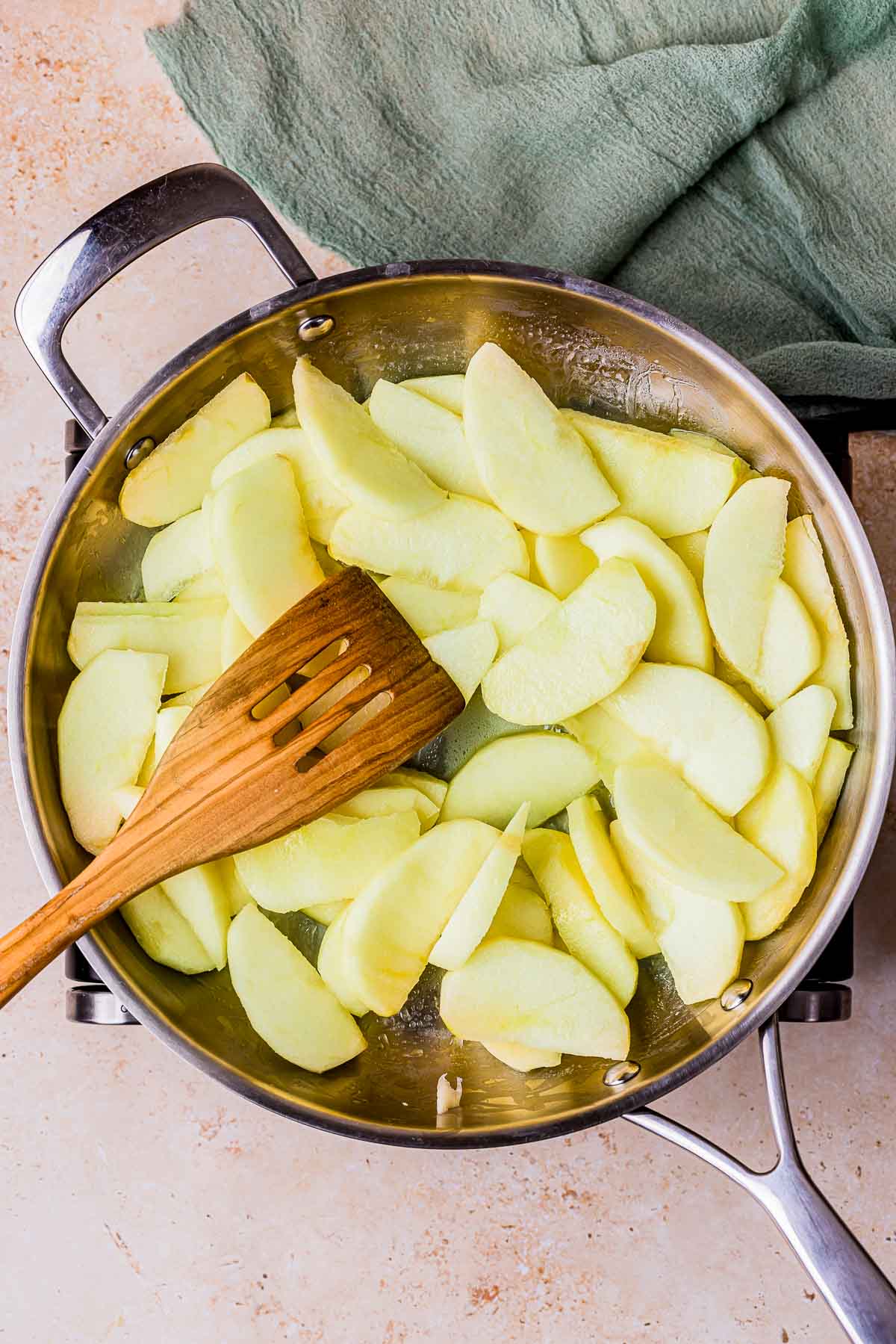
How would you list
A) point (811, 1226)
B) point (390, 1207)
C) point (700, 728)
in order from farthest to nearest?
point (390, 1207), point (700, 728), point (811, 1226)

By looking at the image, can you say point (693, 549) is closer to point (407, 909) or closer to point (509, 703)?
point (509, 703)

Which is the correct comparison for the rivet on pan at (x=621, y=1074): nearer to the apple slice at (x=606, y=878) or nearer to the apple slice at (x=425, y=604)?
the apple slice at (x=606, y=878)

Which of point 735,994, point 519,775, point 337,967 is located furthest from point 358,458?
point 735,994

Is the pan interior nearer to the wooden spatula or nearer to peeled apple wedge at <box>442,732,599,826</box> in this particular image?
the wooden spatula

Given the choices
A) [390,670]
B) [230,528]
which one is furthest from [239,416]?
[390,670]

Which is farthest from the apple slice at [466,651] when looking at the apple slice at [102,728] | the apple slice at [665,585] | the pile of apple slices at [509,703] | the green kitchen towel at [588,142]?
the green kitchen towel at [588,142]

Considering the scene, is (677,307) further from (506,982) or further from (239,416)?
(506,982)
